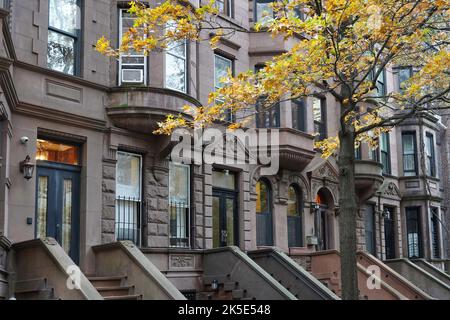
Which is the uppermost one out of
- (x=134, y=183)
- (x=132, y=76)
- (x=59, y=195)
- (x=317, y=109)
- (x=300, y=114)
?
(x=317, y=109)

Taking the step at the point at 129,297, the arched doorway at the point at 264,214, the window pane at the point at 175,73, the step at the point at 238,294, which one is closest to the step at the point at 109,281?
the step at the point at 129,297

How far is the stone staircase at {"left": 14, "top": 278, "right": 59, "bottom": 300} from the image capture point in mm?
12055

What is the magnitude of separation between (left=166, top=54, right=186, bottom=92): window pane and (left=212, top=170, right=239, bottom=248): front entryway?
3.03 metres

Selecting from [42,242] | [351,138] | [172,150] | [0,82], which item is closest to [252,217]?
[172,150]

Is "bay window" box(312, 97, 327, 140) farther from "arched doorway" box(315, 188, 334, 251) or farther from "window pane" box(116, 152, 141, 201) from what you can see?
"window pane" box(116, 152, 141, 201)

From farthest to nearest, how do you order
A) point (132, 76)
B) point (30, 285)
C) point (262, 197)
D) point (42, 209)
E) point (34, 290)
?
1. point (262, 197)
2. point (132, 76)
3. point (42, 209)
4. point (30, 285)
5. point (34, 290)

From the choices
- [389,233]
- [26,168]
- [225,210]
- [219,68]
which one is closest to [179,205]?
[225,210]

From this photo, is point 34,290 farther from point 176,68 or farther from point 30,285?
point 176,68

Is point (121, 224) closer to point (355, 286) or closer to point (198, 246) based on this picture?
point (198, 246)

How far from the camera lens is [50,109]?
1441cm

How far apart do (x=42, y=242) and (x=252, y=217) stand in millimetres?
8761

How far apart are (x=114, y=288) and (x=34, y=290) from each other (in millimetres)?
1890

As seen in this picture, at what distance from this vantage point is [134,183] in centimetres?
1642

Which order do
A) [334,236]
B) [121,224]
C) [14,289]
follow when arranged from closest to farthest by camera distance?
1. [14,289]
2. [121,224]
3. [334,236]
